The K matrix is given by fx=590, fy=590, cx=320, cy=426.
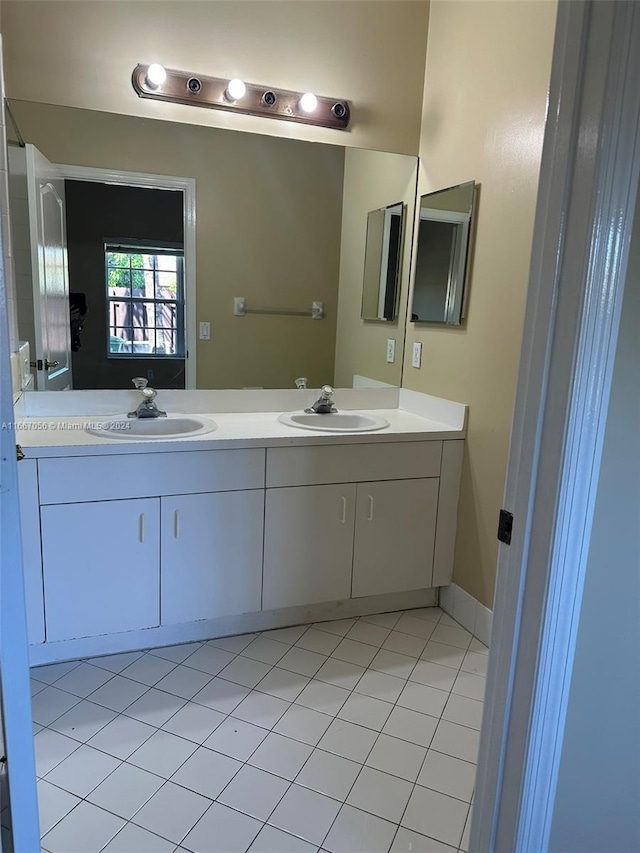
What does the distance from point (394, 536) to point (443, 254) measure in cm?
123

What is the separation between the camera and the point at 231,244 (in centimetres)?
255

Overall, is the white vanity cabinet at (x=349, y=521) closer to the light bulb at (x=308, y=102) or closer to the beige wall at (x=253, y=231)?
the beige wall at (x=253, y=231)

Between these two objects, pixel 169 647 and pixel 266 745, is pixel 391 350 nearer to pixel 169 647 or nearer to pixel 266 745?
pixel 169 647

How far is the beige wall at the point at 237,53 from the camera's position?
2.13 metres

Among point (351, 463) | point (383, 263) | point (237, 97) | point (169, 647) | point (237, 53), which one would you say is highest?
point (237, 53)

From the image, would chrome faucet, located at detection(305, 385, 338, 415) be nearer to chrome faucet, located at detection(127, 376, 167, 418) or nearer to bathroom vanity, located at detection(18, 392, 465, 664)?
bathroom vanity, located at detection(18, 392, 465, 664)

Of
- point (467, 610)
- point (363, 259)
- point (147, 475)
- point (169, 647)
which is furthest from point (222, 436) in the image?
point (467, 610)

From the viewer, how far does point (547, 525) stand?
38.4 inches

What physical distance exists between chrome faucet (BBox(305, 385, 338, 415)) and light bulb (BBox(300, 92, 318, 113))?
1174 mm

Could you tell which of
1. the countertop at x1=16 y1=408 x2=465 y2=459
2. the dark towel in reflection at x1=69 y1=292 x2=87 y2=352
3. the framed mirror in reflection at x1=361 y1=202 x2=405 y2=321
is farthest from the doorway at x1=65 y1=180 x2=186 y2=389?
the framed mirror in reflection at x1=361 y1=202 x2=405 y2=321

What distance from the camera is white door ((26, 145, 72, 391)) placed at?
83.9 inches

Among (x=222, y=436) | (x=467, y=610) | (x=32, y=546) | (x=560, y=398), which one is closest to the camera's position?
(x=560, y=398)

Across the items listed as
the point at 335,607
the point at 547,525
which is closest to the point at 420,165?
the point at 335,607

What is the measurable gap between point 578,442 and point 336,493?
148 centimetres
